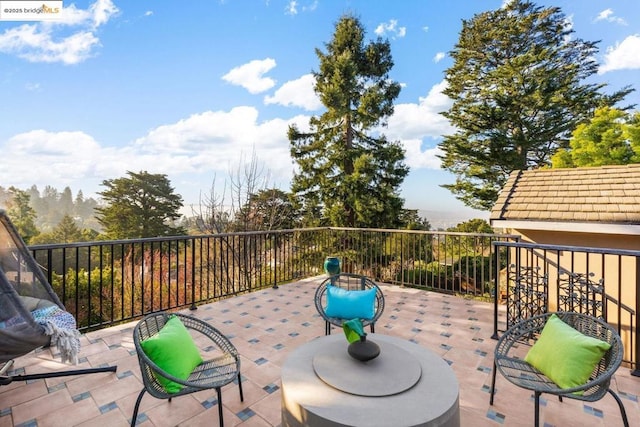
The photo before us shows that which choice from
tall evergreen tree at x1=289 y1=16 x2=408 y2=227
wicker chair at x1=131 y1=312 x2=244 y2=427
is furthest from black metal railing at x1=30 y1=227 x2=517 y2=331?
tall evergreen tree at x1=289 y1=16 x2=408 y2=227

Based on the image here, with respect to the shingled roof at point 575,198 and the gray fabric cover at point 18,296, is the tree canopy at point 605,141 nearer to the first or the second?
the shingled roof at point 575,198

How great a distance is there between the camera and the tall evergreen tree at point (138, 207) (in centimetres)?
1820

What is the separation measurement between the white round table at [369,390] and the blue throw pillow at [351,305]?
0.82m

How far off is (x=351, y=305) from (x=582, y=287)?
2.40 m

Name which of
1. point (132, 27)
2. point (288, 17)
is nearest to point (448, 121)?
point (288, 17)

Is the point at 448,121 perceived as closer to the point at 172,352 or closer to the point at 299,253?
the point at 299,253

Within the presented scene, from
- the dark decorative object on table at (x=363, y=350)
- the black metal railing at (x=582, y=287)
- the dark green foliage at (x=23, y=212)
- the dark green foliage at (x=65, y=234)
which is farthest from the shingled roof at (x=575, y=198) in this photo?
the dark green foliage at (x=23, y=212)

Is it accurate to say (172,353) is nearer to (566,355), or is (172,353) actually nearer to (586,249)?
(566,355)

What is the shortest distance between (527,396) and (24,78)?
72.6 feet

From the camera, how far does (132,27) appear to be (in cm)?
890

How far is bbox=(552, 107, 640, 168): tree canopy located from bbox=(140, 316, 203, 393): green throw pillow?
13.8 metres

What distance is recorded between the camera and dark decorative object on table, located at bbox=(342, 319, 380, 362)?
175 centimetres

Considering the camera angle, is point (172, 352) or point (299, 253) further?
point (299, 253)

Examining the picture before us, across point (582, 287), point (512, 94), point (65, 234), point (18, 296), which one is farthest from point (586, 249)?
point (65, 234)
